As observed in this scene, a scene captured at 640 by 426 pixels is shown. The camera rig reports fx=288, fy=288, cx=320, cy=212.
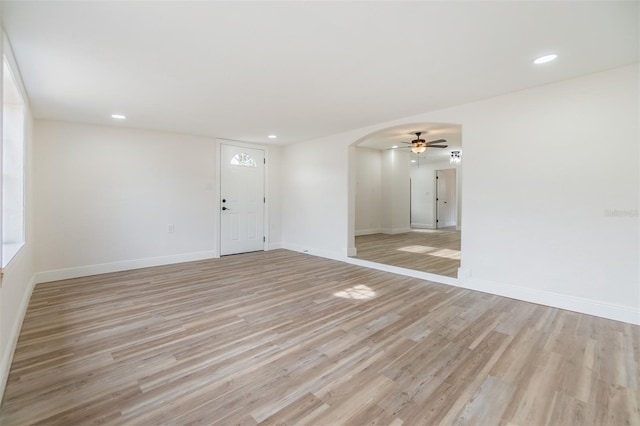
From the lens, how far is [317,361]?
2121 millimetres

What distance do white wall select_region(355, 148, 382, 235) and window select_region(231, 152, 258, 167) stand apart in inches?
130

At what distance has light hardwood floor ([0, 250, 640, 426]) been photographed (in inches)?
64.0

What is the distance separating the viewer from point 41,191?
4.23m

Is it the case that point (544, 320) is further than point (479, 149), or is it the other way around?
point (479, 149)

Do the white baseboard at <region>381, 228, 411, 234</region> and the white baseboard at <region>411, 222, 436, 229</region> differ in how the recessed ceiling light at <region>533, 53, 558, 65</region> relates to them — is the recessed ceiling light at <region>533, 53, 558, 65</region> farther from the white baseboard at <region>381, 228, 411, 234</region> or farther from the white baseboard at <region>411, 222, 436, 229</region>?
the white baseboard at <region>411, 222, 436, 229</region>

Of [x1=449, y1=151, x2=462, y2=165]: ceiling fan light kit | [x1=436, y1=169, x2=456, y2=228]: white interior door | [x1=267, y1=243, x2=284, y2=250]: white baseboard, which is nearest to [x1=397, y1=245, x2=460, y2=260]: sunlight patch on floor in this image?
[x1=267, y1=243, x2=284, y2=250]: white baseboard

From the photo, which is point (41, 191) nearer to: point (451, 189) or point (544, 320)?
point (544, 320)

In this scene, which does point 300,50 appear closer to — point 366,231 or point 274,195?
point 274,195

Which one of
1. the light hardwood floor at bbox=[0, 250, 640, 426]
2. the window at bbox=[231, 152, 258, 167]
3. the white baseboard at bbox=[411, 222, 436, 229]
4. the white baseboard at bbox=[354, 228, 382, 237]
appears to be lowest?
the light hardwood floor at bbox=[0, 250, 640, 426]

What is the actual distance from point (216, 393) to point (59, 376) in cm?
114

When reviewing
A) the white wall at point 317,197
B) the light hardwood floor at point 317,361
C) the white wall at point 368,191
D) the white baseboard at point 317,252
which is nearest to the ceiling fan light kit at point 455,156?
the white wall at point 368,191

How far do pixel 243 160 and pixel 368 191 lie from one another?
13.2 feet

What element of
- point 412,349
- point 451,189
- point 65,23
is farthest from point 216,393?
point 451,189

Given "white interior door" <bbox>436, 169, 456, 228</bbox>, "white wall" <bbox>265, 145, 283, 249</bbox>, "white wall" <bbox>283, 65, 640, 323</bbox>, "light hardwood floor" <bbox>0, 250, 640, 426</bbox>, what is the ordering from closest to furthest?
"light hardwood floor" <bbox>0, 250, 640, 426</bbox>
"white wall" <bbox>283, 65, 640, 323</bbox>
"white wall" <bbox>265, 145, 283, 249</bbox>
"white interior door" <bbox>436, 169, 456, 228</bbox>
